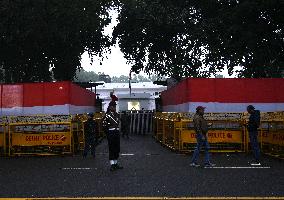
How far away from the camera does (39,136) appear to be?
15.2m

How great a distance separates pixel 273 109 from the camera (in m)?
17.6

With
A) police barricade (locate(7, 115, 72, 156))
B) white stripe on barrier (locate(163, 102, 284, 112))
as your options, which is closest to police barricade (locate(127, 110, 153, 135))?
white stripe on barrier (locate(163, 102, 284, 112))

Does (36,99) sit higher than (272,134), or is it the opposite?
(36,99)

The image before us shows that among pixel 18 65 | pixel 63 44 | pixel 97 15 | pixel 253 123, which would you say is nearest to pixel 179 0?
pixel 97 15

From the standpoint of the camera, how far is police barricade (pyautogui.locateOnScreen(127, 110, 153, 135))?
92.5ft

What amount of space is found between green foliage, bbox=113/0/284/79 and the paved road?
49.6 ft

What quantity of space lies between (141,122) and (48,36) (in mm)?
8739

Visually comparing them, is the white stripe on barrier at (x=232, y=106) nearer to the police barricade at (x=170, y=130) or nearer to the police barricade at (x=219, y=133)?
the police barricade at (x=170, y=130)

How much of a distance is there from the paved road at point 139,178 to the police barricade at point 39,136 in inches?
66.1

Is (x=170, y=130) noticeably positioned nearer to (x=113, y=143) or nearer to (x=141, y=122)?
(x=113, y=143)

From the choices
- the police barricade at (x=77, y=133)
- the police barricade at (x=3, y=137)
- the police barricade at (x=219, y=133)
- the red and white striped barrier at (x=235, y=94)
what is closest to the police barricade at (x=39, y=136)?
the police barricade at (x=3, y=137)

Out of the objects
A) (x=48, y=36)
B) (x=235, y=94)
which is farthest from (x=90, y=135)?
(x=48, y=36)

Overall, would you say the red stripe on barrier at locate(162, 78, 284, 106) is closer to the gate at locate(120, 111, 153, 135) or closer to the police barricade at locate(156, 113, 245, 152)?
the police barricade at locate(156, 113, 245, 152)

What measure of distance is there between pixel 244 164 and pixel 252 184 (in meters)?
3.46
